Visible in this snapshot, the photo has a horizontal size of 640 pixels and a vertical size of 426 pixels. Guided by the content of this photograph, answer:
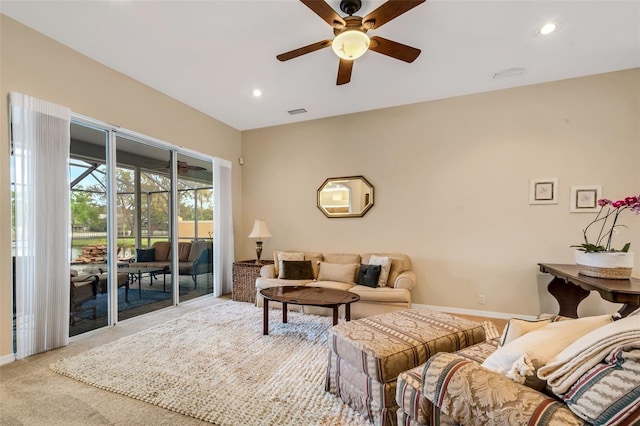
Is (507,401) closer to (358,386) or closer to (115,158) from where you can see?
(358,386)

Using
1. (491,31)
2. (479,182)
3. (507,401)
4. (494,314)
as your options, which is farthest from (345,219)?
(507,401)

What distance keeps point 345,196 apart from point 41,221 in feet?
12.1

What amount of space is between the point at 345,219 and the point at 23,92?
13.1ft

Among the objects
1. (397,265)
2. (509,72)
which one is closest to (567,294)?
(397,265)

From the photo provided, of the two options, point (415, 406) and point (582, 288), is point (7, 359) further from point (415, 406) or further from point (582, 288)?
point (582, 288)

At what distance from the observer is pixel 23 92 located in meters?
2.68

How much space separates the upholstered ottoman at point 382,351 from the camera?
1713 millimetres

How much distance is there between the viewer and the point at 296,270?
4.32 m

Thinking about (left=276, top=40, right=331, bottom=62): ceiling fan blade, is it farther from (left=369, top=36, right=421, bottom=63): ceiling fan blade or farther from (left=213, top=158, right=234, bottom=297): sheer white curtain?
(left=213, top=158, right=234, bottom=297): sheer white curtain

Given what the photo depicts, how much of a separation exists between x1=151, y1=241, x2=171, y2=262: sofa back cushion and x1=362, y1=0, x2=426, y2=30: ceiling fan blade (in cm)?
386

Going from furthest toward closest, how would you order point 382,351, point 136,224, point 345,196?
1. point 345,196
2. point 136,224
3. point 382,351

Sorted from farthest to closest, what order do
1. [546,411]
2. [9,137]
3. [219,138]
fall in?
[219,138], [9,137], [546,411]

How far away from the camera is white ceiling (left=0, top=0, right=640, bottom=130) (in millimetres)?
2475

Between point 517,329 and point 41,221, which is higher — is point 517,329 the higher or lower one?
the lower one
